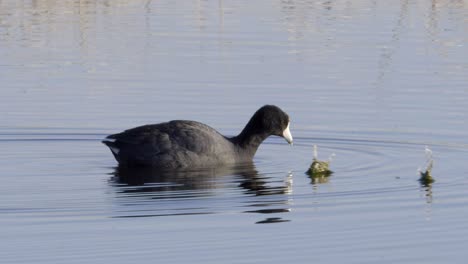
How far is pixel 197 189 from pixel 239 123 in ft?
10.4

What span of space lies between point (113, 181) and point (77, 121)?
2.65 metres

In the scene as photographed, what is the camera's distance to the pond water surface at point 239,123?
9648mm

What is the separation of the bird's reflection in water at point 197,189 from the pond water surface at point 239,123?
28 millimetres

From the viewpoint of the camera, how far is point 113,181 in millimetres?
12484

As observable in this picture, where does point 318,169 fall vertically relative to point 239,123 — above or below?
below

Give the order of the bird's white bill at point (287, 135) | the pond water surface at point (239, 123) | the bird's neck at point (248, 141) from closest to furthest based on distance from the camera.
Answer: the pond water surface at point (239, 123) < the bird's neck at point (248, 141) < the bird's white bill at point (287, 135)

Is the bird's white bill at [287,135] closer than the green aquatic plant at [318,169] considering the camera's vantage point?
No

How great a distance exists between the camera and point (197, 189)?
39.5ft

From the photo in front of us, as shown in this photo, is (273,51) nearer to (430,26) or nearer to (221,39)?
(221,39)

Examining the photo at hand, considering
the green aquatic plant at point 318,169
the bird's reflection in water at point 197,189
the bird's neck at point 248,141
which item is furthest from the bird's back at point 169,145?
the green aquatic plant at point 318,169

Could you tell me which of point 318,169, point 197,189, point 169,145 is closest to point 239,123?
point 169,145

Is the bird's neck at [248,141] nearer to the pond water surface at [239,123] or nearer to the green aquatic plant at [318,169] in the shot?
the pond water surface at [239,123]

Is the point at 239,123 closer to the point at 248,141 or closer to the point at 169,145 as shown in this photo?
the point at 248,141

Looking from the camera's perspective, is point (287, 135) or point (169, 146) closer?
point (169, 146)
